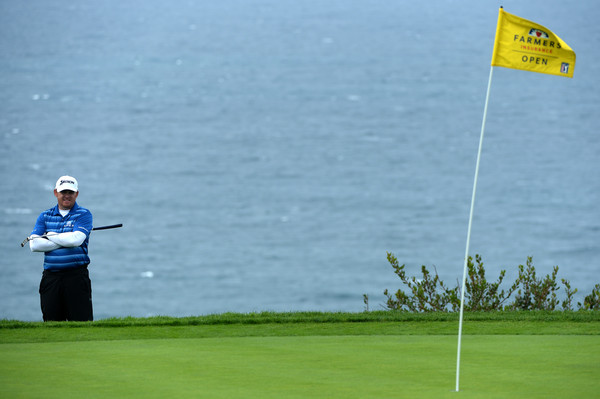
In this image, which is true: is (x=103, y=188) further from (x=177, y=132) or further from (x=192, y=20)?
(x=192, y=20)

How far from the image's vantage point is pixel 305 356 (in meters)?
7.77

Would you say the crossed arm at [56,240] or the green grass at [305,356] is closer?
the green grass at [305,356]

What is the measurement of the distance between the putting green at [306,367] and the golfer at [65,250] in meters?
1.43

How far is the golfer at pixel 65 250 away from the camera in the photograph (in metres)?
9.83

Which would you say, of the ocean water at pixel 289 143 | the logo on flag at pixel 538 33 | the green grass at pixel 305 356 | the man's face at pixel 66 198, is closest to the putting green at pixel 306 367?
the green grass at pixel 305 356

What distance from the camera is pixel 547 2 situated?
354ft

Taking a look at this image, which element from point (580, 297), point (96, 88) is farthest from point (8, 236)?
point (580, 297)

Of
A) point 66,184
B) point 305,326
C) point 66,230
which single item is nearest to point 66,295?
point 66,230

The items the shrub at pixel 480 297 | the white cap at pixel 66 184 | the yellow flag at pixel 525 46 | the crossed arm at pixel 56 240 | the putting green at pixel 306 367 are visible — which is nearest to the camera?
the putting green at pixel 306 367

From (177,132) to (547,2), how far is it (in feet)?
136

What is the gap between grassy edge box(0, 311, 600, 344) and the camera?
9.27 meters

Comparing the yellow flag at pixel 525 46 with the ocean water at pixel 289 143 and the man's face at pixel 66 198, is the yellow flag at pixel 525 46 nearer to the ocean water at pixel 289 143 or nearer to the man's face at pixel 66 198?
the man's face at pixel 66 198

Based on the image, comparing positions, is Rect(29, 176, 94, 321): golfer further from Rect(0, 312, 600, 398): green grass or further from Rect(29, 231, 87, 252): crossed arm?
Rect(0, 312, 600, 398): green grass

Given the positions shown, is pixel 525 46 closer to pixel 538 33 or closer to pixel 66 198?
pixel 538 33
